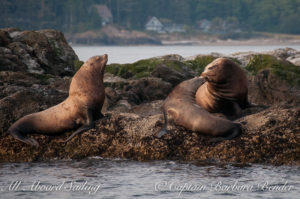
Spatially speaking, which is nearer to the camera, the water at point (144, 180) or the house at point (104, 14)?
the water at point (144, 180)

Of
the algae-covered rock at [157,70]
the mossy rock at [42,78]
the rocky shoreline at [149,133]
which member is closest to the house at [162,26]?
the algae-covered rock at [157,70]

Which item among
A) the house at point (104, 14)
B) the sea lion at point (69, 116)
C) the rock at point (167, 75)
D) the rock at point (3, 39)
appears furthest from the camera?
the house at point (104, 14)

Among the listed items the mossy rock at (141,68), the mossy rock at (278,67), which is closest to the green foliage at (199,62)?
the mossy rock at (141,68)

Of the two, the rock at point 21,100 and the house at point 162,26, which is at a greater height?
the rock at point 21,100

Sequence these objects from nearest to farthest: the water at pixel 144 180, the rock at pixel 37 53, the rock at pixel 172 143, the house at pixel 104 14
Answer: the water at pixel 144 180 → the rock at pixel 172 143 → the rock at pixel 37 53 → the house at pixel 104 14

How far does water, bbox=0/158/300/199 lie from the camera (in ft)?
26.1

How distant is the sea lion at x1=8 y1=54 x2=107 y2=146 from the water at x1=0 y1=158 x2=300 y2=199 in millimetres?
561

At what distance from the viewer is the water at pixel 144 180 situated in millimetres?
7961

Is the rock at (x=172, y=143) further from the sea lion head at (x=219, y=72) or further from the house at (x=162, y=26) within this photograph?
the house at (x=162, y=26)

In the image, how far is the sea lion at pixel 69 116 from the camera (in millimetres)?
9859

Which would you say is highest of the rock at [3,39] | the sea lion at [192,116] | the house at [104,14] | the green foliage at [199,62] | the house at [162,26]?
the rock at [3,39]

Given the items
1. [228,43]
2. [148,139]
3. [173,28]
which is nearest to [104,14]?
[173,28]

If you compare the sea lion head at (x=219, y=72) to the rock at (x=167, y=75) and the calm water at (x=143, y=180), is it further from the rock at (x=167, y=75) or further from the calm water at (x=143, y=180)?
the rock at (x=167, y=75)

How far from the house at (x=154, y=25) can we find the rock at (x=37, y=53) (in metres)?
93.7
